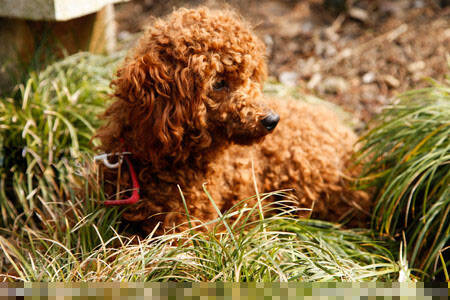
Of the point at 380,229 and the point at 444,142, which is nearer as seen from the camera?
the point at 444,142

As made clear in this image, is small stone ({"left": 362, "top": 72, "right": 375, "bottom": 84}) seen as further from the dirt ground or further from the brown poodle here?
the brown poodle

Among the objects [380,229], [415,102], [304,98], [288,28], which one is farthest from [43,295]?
[288,28]

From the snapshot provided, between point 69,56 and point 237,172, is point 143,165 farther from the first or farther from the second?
point 69,56

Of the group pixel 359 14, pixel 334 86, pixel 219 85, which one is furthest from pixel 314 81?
pixel 219 85

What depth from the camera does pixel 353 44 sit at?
4980 mm

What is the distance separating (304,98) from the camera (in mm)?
4223

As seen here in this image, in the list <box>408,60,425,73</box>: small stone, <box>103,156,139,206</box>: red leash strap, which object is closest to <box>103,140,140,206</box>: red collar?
<box>103,156,139,206</box>: red leash strap

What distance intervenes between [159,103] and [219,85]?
32cm

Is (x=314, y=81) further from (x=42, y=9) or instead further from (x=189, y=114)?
(x=189, y=114)

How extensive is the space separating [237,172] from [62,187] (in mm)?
1196

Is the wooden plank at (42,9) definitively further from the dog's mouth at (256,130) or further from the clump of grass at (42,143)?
the dog's mouth at (256,130)

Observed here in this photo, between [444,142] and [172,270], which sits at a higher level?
[444,142]

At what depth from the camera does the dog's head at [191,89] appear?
212 cm

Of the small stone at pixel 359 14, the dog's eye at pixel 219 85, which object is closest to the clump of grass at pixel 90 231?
the dog's eye at pixel 219 85
